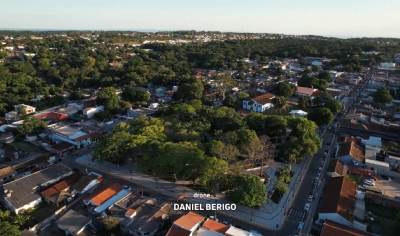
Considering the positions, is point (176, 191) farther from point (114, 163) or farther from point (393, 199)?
point (393, 199)

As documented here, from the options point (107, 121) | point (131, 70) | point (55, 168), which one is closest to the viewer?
point (55, 168)

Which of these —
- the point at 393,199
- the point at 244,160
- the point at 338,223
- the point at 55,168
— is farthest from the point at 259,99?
the point at 55,168

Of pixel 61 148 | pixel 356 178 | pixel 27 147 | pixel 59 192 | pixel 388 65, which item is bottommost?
pixel 27 147

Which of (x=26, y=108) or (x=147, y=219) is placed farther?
(x=26, y=108)

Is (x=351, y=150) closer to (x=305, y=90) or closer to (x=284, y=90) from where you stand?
(x=284, y=90)

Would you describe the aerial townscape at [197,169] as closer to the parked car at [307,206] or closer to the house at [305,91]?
the parked car at [307,206]

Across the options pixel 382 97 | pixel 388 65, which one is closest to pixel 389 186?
pixel 382 97

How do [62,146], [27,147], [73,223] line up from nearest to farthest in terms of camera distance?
[73,223]
[62,146]
[27,147]

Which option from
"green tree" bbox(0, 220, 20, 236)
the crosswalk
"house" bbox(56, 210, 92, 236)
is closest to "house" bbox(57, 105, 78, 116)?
"house" bbox(56, 210, 92, 236)
